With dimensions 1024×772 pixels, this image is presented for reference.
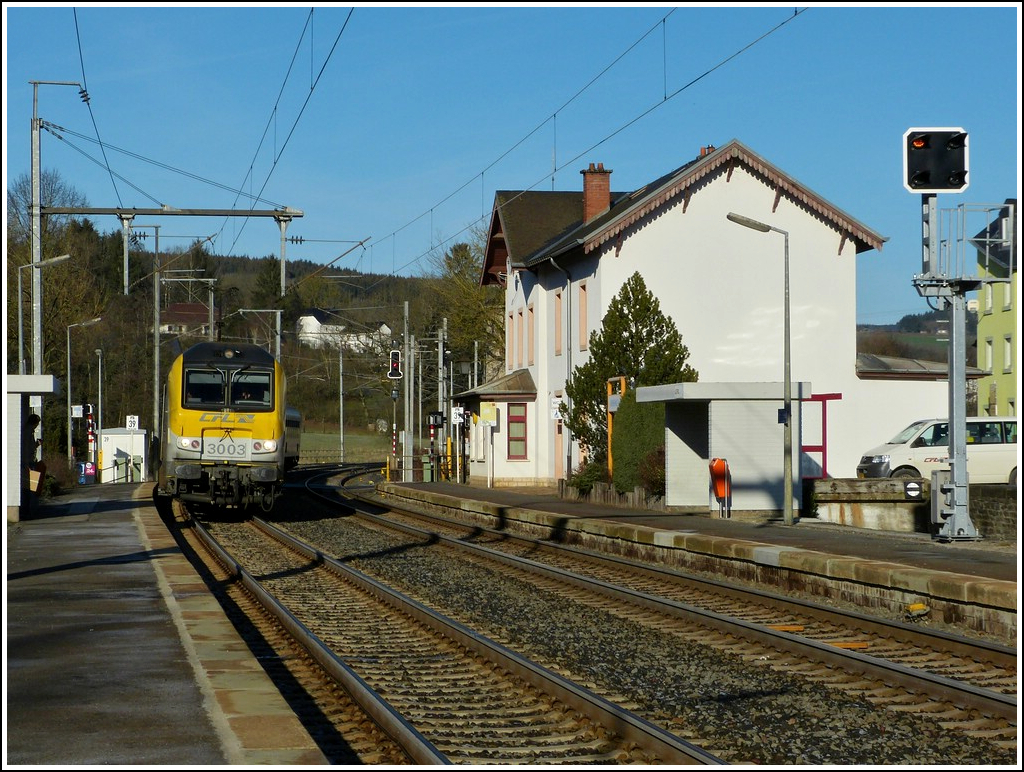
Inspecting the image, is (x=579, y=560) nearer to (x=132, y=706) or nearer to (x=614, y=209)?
(x=132, y=706)

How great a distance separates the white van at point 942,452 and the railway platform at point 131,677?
18.8 metres

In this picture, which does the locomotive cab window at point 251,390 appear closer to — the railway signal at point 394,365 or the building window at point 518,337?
the railway signal at point 394,365

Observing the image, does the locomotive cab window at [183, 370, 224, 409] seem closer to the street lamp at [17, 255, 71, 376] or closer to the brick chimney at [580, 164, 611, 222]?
the street lamp at [17, 255, 71, 376]

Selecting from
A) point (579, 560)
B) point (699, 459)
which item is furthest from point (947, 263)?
point (699, 459)

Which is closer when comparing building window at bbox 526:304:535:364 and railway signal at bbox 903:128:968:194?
railway signal at bbox 903:128:968:194

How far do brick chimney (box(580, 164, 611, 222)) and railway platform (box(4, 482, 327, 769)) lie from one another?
29.1 meters

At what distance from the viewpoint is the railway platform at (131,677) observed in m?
6.36

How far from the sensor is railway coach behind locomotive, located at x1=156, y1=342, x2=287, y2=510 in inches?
966

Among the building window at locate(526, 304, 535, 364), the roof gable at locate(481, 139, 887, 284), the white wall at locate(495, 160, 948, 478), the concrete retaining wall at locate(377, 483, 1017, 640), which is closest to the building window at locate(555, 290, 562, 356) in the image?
the roof gable at locate(481, 139, 887, 284)

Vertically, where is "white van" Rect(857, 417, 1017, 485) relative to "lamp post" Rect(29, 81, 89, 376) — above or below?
below

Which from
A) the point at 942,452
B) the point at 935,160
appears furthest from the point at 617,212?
the point at 935,160

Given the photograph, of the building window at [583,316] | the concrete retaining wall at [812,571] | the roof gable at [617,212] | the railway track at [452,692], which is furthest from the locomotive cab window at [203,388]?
the building window at [583,316]

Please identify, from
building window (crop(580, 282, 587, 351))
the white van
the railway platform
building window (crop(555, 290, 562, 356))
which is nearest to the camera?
the railway platform

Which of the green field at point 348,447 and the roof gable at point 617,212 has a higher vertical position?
the roof gable at point 617,212
